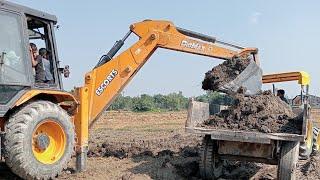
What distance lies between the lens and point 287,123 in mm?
8062

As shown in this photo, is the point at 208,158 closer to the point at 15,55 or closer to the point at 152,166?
the point at 152,166

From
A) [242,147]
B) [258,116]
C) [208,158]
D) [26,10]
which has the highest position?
[26,10]

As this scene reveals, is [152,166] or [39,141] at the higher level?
[39,141]

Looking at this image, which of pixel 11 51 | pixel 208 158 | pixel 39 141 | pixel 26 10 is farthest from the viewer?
pixel 208 158

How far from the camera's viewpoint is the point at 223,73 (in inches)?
367

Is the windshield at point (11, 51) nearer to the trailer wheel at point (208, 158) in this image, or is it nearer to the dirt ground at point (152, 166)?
the dirt ground at point (152, 166)

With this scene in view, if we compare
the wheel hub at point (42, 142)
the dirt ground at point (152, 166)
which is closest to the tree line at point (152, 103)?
the dirt ground at point (152, 166)

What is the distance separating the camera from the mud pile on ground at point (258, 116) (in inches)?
313

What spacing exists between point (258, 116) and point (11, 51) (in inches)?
173

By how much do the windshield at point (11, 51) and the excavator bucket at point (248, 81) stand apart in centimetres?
415

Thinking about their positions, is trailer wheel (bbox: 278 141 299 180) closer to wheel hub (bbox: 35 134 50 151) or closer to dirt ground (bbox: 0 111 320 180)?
dirt ground (bbox: 0 111 320 180)

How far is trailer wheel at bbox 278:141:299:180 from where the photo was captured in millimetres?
7320

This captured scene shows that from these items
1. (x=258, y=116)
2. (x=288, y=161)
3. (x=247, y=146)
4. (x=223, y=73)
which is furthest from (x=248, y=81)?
(x=288, y=161)

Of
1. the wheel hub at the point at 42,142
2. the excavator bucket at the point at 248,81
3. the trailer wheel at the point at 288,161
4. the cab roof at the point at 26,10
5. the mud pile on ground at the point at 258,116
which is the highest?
the cab roof at the point at 26,10
